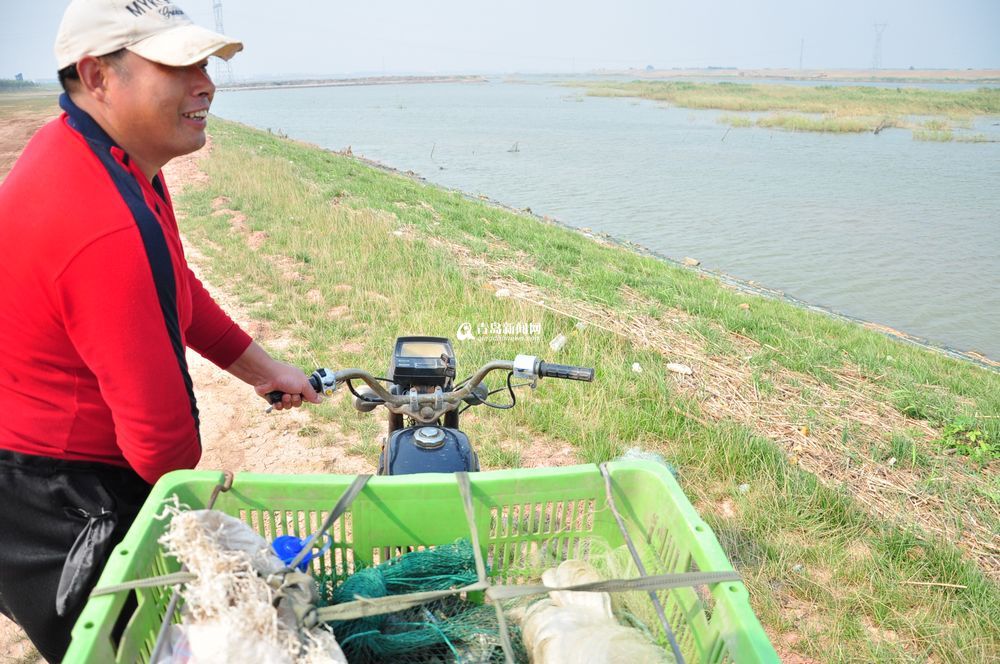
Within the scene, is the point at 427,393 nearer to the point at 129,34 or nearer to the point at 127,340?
the point at 127,340

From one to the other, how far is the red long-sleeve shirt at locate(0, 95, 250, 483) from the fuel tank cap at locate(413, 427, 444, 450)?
0.64m

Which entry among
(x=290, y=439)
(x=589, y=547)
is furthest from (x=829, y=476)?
(x=290, y=439)

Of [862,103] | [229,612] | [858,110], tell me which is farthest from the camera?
[862,103]

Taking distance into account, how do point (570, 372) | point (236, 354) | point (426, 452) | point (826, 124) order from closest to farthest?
1. point (570, 372)
2. point (426, 452)
3. point (236, 354)
4. point (826, 124)

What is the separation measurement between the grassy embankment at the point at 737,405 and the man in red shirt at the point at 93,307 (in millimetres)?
2306

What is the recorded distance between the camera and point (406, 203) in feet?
39.8

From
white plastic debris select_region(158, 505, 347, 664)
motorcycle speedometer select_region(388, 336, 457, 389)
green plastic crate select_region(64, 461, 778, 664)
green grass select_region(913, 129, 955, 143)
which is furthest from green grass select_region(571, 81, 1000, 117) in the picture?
white plastic debris select_region(158, 505, 347, 664)

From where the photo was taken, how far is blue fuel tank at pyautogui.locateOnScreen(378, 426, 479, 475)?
1935 millimetres

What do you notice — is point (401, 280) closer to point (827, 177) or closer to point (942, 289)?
point (942, 289)

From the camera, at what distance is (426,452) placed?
1977 mm

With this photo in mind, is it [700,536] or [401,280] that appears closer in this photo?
[700,536]

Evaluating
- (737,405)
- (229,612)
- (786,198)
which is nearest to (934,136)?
(786,198)

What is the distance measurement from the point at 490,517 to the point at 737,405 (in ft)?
10.9

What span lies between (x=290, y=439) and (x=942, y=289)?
1088cm
